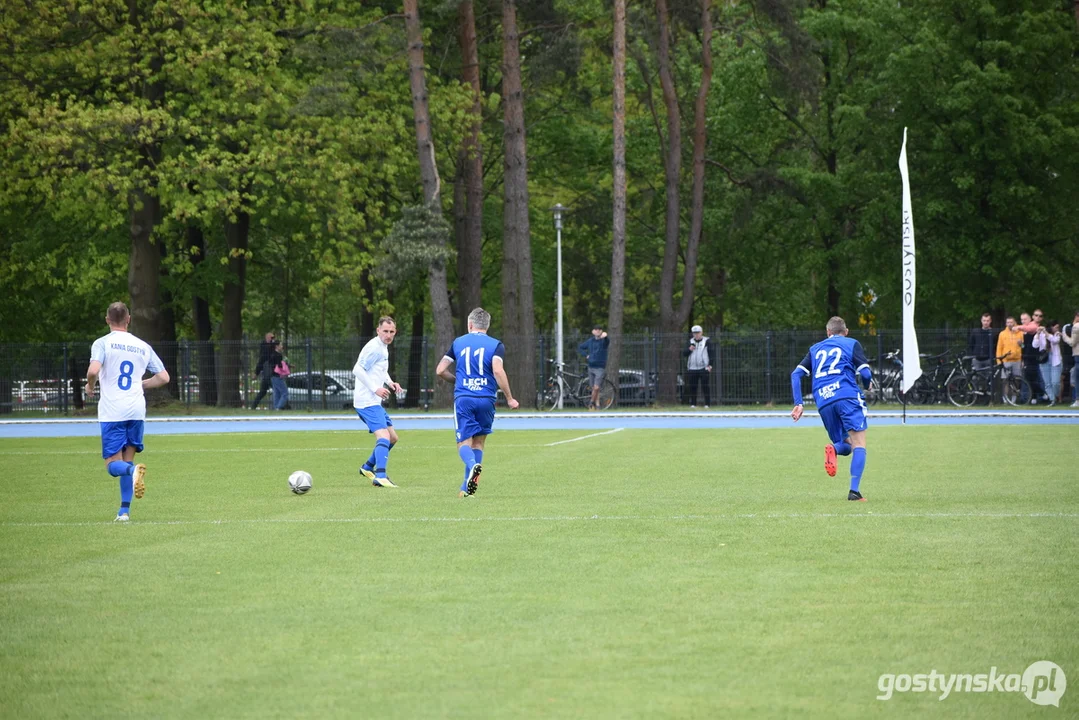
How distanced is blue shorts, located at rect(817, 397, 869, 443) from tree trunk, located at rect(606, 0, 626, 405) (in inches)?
900

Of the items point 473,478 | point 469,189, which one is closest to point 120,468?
point 473,478

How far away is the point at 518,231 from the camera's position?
37406 millimetres

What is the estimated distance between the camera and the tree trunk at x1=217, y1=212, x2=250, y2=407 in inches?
1586

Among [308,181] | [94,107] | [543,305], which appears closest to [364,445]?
[308,181]

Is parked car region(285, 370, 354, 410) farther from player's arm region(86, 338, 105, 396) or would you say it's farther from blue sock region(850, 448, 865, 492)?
blue sock region(850, 448, 865, 492)

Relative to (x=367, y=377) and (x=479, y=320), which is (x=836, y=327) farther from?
(x=367, y=377)

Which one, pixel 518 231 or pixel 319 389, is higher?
pixel 518 231

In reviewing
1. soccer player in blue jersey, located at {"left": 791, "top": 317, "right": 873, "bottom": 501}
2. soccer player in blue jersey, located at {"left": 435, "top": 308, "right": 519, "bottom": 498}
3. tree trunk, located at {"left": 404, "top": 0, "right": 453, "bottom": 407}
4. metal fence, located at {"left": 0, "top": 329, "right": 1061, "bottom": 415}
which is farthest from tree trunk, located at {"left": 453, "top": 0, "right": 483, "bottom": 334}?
soccer player in blue jersey, located at {"left": 791, "top": 317, "right": 873, "bottom": 501}

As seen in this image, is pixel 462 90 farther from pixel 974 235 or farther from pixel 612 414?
pixel 974 235

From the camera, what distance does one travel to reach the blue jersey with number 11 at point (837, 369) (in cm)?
1380

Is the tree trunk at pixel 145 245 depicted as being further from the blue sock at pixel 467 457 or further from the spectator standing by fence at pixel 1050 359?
the blue sock at pixel 467 457

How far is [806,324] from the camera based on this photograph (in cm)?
5172

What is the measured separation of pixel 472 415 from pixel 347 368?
27.6 m

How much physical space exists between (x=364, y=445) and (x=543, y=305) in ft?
88.2
